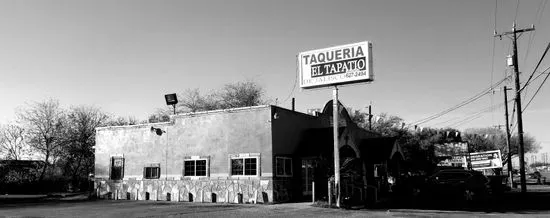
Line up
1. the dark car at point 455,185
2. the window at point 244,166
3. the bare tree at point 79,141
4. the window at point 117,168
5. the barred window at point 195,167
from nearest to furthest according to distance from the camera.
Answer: the window at point 244,166 < the dark car at point 455,185 < the barred window at point 195,167 < the window at point 117,168 < the bare tree at point 79,141

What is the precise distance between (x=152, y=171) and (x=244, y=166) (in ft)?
20.3

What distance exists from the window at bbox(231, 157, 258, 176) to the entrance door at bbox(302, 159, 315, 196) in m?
2.69

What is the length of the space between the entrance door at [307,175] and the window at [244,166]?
2.69 meters

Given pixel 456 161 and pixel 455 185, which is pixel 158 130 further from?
pixel 456 161

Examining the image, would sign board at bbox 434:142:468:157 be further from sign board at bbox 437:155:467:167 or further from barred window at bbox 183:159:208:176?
barred window at bbox 183:159:208:176

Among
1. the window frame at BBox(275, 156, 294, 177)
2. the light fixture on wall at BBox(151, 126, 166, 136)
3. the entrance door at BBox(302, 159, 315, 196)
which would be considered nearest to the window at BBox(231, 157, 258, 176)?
the window frame at BBox(275, 156, 294, 177)

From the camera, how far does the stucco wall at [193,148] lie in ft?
77.6

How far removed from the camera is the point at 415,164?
44.8 meters

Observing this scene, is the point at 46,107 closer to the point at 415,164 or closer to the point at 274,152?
the point at 274,152

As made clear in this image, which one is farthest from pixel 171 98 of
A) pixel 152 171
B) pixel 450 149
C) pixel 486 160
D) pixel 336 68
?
pixel 450 149

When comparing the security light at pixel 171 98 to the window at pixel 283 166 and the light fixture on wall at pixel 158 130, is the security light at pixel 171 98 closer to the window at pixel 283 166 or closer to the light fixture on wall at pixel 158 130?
the light fixture on wall at pixel 158 130

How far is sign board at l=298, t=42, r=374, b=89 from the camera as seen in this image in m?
20.6

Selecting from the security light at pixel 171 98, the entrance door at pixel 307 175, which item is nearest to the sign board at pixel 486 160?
the entrance door at pixel 307 175

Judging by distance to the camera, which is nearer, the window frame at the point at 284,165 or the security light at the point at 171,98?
the window frame at the point at 284,165
